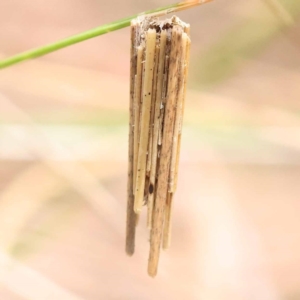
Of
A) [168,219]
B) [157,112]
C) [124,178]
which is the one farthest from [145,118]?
[124,178]

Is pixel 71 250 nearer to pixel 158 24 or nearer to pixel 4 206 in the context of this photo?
pixel 4 206

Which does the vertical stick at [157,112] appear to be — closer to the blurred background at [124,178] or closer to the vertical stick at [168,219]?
the vertical stick at [168,219]

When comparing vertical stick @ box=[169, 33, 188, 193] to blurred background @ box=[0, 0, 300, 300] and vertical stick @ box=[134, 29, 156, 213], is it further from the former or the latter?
blurred background @ box=[0, 0, 300, 300]

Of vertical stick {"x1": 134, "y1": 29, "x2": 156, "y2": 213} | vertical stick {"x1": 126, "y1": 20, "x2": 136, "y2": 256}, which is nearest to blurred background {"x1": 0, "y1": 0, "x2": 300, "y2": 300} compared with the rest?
vertical stick {"x1": 126, "y1": 20, "x2": 136, "y2": 256}

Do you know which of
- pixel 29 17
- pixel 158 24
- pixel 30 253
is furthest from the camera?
pixel 30 253

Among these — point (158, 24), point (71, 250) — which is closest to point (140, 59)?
point (158, 24)

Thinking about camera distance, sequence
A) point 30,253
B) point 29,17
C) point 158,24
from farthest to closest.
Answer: point 30,253, point 29,17, point 158,24

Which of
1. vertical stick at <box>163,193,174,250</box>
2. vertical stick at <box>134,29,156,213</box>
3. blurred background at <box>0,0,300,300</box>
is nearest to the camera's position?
vertical stick at <box>134,29,156,213</box>
